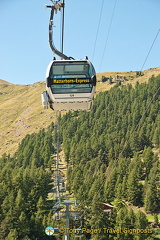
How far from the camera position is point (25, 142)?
595ft

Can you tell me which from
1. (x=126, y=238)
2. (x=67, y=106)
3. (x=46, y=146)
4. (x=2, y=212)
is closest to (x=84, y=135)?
(x=46, y=146)

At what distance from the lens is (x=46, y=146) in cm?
15738

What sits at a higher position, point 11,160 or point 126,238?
point 11,160

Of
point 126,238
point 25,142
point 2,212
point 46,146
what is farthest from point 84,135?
point 126,238

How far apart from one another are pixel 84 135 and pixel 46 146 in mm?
20861

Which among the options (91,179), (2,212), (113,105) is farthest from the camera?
(113,105)

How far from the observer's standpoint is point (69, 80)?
2036 centimetres

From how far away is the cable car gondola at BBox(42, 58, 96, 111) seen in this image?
789 inches

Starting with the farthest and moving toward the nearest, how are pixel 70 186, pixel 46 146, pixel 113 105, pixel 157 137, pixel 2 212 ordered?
pixel 113 105 < pixel 46 146 < pixel 157 137 < pixel 70 186 < pixel 2 212

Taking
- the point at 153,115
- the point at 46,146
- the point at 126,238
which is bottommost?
the point at 126,238

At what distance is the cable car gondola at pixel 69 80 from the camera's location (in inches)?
789

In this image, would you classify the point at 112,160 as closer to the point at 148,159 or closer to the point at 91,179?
the point at 148,159

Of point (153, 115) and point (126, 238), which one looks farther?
point (153, 115)

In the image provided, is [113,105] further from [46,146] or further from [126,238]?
[126,238]
